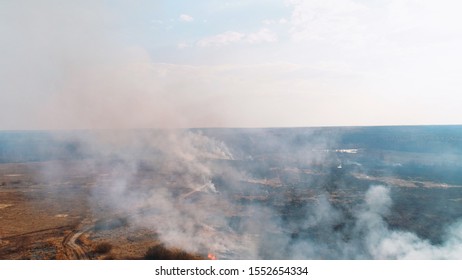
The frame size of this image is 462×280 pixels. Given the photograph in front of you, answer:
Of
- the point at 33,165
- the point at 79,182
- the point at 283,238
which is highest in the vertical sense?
the point at 33,165

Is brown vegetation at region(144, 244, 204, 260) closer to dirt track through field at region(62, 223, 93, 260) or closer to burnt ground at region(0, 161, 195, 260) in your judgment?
burnt ground at region(0, 161, 195, 260)

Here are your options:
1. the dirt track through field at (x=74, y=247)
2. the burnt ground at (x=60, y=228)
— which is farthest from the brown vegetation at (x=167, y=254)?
the dirt track through field at (x=74, y=247)

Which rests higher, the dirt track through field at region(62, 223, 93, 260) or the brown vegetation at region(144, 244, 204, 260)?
the dirt track through field at region(62, 223, 93, 260)

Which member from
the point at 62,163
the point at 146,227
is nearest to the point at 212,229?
the point at 146,227

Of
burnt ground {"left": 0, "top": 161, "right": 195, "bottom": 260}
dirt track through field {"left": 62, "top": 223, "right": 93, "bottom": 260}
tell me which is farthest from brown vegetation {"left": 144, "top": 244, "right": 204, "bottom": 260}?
dirt track through field {"left": 62, "top": 223, "right": 93, "bottom": 260}

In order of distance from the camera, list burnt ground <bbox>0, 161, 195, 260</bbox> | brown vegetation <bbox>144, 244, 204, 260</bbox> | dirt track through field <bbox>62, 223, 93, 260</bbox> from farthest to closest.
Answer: burnt ground <bbox>0, 161, 195, 260</bbox> < dirt track through field <bbox>62, 223, 93, 260</bbox> < brown vegetation <bbox>144, 244, 204, 260</bbox>

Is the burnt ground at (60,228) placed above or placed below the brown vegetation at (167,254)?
above

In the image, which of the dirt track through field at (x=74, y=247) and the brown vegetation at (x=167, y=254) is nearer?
the brown vegetation at (x=167, y=254)

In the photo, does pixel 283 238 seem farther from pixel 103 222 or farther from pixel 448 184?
pixel 448 184

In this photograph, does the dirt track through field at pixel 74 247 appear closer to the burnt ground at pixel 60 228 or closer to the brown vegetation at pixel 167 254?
the burnt ground at pixel 60 228

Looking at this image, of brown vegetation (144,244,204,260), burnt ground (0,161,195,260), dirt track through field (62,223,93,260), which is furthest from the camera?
burnt ground (0,161,195,260)

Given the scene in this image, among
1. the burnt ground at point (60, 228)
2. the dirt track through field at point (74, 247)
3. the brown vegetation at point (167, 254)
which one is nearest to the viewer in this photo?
the brown vegetation at point (167, 254)
